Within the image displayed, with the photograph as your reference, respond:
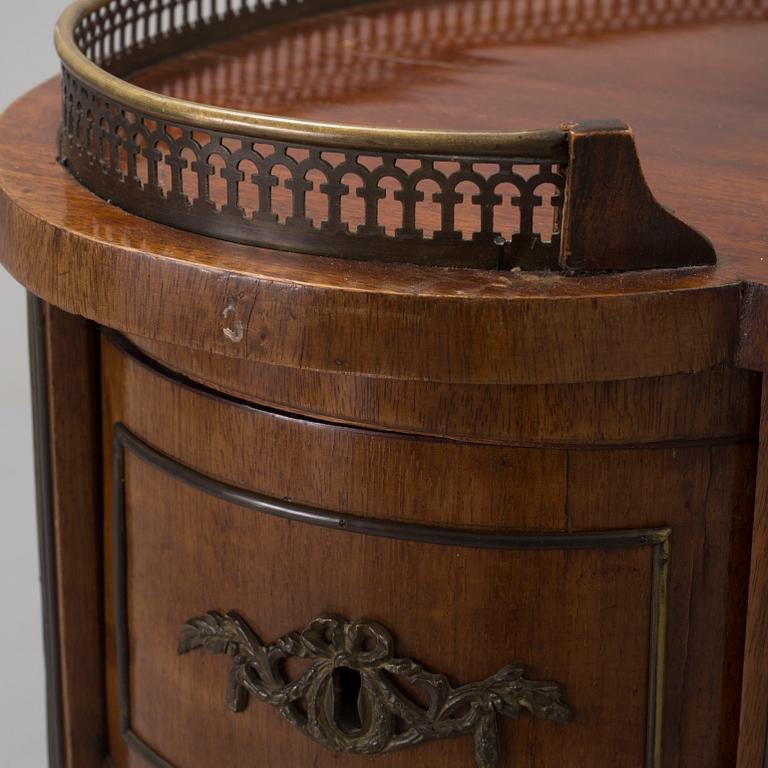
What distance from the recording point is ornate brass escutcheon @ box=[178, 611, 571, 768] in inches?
55.2

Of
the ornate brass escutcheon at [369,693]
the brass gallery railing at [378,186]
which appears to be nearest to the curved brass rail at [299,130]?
the brass gallery railing at [378,186]

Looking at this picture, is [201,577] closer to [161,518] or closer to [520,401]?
[161,518]

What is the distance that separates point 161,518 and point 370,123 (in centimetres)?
45

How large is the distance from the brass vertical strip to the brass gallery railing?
0.64ft

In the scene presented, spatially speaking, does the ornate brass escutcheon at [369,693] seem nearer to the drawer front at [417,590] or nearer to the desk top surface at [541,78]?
the drawer front at [417,590]

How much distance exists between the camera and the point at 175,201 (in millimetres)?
1369

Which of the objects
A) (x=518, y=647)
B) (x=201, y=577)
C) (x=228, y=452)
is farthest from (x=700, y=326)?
(x=201, y=577)

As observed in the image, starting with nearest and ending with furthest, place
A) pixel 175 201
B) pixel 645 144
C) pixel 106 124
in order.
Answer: pixel 175 201
pixel 106 124
pixel 645 144

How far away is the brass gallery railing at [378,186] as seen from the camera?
4.07 ft

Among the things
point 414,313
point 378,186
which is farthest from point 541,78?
point 414,313

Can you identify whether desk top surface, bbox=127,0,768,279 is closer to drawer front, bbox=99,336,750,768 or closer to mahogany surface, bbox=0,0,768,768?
mahogany surface, bbox=0,0,768,768

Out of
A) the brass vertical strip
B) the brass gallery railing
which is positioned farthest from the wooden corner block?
the brass vertical strip

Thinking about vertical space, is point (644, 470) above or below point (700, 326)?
below

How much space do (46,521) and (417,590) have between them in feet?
1.56
